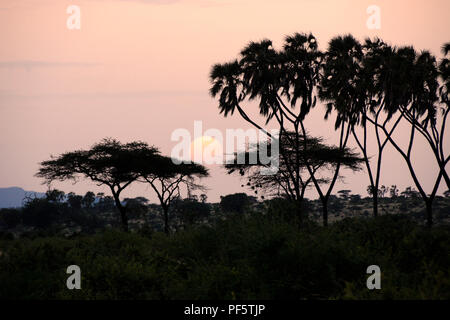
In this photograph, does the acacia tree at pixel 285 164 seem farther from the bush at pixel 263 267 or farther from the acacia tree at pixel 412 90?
the bush at pixel 263 267

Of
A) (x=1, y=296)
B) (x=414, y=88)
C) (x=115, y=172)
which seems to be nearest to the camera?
(x=1, y=296)

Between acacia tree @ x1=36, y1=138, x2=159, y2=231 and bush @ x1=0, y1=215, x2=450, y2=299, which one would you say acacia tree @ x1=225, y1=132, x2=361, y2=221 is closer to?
acacia tree @ x1=36, y1=138, x2=159, y2=231

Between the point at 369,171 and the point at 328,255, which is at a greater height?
the point at 369,171

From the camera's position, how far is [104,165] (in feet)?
155

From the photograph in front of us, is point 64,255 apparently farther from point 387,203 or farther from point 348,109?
point 387,203

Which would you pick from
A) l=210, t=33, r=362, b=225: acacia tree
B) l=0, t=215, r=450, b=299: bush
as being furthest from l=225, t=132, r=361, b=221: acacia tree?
l=0, t=215, r=450, b=299: bush

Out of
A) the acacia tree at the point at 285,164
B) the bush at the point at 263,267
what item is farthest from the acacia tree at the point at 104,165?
the bush at the point at 263,267

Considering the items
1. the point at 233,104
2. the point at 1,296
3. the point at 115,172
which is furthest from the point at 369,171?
Answer: the point at 1,296

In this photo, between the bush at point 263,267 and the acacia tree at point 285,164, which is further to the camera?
the acacia tree at point 285,164

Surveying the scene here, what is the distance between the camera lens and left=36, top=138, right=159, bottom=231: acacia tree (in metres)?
47.3

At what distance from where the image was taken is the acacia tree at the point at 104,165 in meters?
47.3

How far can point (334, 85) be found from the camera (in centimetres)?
4059

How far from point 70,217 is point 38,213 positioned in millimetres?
5284

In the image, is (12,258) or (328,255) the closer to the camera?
(328,255)
